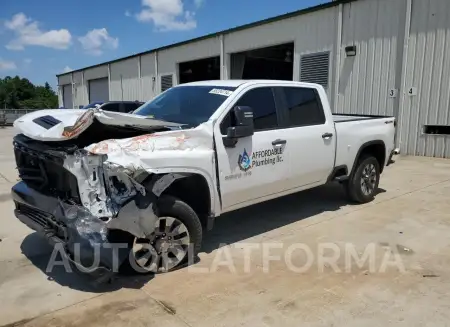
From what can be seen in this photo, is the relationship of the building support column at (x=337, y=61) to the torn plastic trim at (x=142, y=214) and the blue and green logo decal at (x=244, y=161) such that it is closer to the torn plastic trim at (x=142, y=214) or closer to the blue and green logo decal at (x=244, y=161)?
the blue and green logo decal at (x=244, y=161)

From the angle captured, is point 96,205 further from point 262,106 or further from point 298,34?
point 298,34

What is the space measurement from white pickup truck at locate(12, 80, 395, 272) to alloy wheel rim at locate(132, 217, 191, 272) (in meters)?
0.01

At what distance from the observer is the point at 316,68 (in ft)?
45.6

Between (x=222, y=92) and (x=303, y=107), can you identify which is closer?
(x=222, y=92)

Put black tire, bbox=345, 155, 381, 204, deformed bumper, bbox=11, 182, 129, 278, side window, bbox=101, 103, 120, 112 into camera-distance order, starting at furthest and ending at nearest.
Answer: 1. side window, bbox=101, 103, 120, 112
2. black tire, bbox=345, 155, 381, 204
3. deformed bumper, bbox=11, 182, 129, 278

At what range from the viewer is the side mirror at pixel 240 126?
430cm

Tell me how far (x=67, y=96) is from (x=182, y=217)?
128 feet

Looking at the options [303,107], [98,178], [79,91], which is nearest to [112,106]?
[303,107]

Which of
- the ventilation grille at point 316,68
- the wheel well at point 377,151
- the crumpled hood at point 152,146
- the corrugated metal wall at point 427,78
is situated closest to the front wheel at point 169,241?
the crumpled hood at point 152,146

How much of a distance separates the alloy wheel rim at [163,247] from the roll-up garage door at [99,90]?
28.3 m

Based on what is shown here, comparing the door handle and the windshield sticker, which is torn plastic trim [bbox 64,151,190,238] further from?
the door handle

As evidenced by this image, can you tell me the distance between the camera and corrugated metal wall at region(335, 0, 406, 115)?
458 inches

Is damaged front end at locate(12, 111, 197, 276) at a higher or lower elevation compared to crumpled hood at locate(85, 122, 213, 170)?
lower

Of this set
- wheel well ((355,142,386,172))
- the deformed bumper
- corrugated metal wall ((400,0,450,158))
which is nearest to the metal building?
corrugated metal wall ((400,0,450,158))
